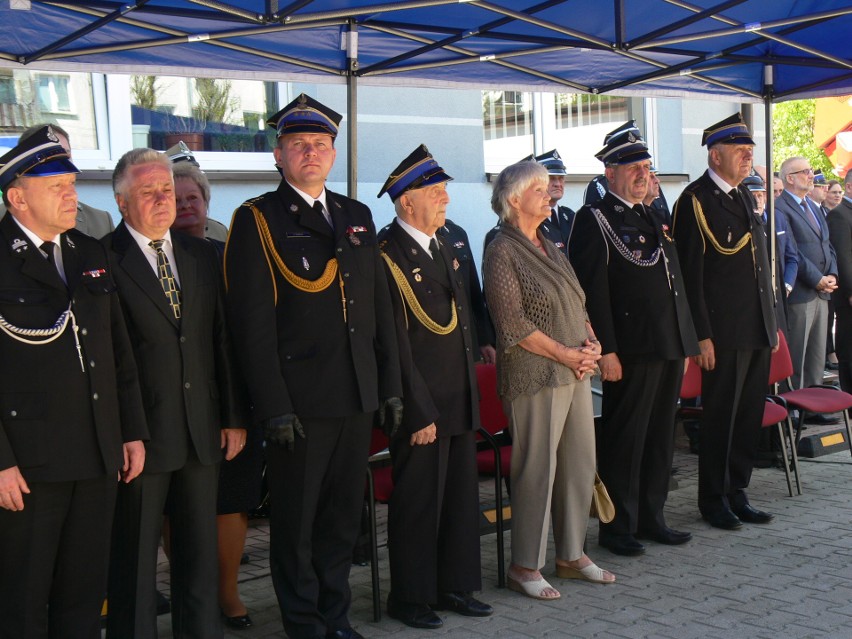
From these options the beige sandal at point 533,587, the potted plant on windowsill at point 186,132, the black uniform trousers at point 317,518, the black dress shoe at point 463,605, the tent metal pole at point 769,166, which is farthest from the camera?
the potted plant on windowsill at point 186,132

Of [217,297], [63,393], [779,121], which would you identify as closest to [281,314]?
[217,297]

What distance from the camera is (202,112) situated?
827 cm

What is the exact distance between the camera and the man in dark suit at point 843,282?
858cm

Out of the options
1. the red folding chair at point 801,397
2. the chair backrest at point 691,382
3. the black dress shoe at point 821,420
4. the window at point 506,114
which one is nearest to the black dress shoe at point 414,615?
the chair backrest at point 691,382

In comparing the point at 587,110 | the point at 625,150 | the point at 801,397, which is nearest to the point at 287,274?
the point at 625,150

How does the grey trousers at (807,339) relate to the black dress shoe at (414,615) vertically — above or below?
above

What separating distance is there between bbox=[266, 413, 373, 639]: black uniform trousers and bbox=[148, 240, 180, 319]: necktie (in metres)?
0.63

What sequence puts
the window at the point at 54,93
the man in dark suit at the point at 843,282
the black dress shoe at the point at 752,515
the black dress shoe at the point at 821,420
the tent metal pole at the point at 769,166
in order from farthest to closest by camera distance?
the man in dark suit at the point at 843,282, the black dress shoe at the point at 821,420, the window at the point at 54,93, the tent metal pole at the point at 769,166, the black dress shoe at the point at 752,515

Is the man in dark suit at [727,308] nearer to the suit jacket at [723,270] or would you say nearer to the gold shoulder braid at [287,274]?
the suit jacket at [723,270]

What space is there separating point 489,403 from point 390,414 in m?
1.09

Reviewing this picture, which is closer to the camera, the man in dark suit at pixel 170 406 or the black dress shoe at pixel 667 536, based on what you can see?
the man in dark suit at pixel 170 406

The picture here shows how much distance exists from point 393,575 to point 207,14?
2519 mm

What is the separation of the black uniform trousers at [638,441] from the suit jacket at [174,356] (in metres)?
2.22

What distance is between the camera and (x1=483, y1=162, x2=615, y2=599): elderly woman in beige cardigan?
15.6ft
